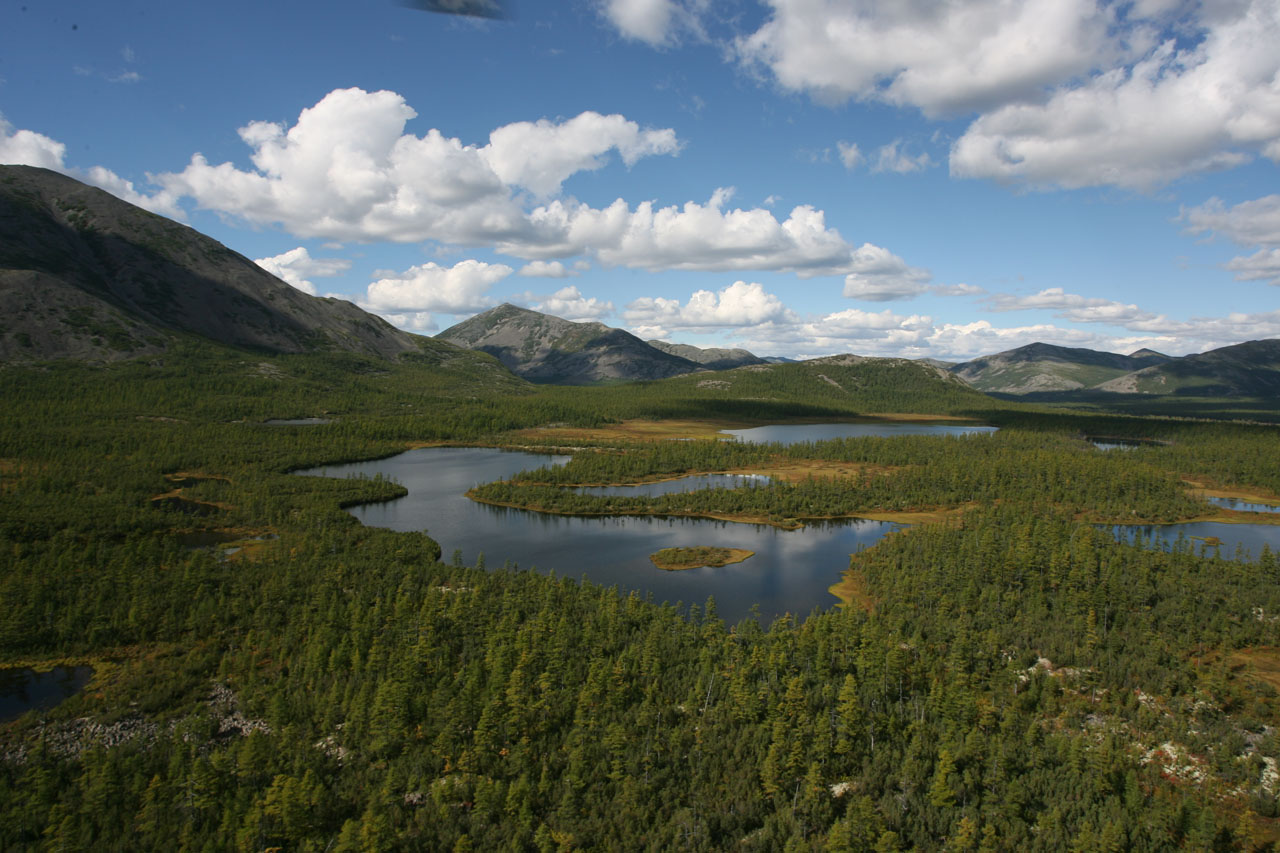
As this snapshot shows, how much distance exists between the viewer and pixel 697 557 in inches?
2881

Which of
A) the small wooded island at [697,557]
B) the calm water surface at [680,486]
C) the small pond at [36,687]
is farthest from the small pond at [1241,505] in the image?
the small pond at [36,687]

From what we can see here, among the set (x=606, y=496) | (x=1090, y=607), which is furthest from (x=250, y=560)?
(x=1090, y=607)

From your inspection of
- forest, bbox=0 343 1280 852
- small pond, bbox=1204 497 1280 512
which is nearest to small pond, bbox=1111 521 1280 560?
forest, bbox=0 343 1280 852

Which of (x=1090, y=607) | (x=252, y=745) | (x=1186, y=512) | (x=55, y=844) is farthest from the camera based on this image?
(x=1186, y=512)

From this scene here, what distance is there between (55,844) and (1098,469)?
441 ft

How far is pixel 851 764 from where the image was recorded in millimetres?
35875

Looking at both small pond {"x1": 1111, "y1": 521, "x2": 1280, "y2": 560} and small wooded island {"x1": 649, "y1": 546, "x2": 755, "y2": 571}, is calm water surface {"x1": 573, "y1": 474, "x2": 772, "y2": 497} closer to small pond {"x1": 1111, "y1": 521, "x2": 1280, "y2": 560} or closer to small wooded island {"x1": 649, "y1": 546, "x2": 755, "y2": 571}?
small wooded island {"x1": 649, "y1": 546, "x2": 755, "y2": 571}

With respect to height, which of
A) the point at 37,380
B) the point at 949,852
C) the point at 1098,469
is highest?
the point at 37,380

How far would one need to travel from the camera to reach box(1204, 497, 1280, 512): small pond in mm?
106125

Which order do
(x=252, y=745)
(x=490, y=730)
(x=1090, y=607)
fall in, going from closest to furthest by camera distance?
(x=252, y=745)
(x=490, y=730)
(x=1090, y=607)

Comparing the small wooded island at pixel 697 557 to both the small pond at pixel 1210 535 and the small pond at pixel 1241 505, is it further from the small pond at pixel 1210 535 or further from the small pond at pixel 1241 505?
the small pond at pixel 1241 505

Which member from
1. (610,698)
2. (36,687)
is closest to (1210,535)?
(610,698)

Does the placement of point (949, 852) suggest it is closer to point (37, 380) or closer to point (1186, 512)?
point (1186, 512)

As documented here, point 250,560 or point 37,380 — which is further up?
point 37,380
